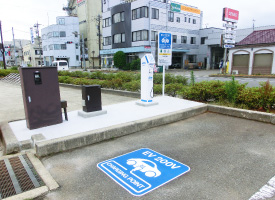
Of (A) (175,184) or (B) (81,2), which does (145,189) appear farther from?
(B) (81,2)

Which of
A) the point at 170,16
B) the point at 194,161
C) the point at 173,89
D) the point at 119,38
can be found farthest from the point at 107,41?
the point at 194,161

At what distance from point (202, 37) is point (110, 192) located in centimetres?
4624

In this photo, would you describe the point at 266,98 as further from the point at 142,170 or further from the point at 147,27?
the point at 147,27

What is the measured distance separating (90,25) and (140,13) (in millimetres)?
26819

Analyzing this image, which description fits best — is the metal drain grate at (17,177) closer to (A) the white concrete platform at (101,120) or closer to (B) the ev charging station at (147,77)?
(A) the white concrete platform at (101,120)

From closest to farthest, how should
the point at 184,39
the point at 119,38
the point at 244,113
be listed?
the point at 244,113, the point at 119,38, the point at 184,39

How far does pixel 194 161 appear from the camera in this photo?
3869 millimetres

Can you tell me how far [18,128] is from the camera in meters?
5.20

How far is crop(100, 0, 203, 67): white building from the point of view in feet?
118

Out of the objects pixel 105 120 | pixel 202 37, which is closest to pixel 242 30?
pixel 202 37

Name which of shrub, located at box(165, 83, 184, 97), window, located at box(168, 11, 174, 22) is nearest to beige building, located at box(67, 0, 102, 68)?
window, located at box(168, 11, 174, 22)

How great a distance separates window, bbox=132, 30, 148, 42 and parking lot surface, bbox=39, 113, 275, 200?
3208 centimetres

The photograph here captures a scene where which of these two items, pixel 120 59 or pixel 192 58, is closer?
pixel 120 59

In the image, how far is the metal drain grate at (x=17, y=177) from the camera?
304cm
